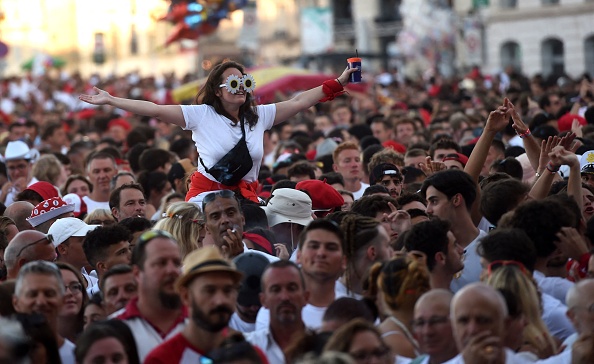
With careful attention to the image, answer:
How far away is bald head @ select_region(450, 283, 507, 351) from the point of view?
6297mm

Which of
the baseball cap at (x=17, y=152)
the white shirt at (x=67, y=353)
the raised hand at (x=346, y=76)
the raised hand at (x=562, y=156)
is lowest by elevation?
the baseball cap at (x=17, y=152)

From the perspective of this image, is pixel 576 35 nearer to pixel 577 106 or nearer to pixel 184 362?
pixel 577 106

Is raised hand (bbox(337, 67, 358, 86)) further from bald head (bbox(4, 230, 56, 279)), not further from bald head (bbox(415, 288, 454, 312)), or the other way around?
bald head (bbox(415, 288, 454, 312))

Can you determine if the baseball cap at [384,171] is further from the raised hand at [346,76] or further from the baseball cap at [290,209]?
the baseball cap at [290,209]

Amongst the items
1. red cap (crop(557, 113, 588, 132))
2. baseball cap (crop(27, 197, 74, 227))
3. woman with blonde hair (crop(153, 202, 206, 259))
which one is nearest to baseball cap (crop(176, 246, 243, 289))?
woman with blonde hair (crop(153, 202, 206, 259))

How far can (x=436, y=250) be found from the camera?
8.01 m

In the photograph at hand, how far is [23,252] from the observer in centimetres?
887

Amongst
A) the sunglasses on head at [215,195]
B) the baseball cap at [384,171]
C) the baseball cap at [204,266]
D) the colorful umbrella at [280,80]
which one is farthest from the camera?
the colorful umbrella at [280,80]

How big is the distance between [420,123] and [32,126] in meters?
6.07

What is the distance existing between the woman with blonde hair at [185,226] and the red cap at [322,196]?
159 centimetres

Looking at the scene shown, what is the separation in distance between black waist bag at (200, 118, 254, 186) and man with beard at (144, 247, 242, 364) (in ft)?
12.0

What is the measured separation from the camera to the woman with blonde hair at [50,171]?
14992 mm

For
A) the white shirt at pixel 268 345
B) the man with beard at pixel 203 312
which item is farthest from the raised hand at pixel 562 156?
the man with beard at pixel 203 312

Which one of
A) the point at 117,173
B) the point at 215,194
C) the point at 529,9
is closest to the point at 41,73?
the point at 529,9
